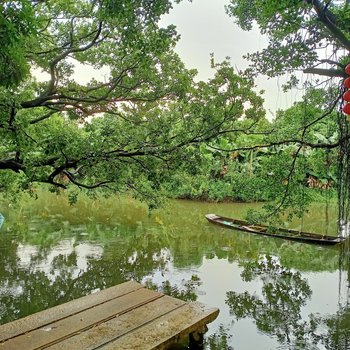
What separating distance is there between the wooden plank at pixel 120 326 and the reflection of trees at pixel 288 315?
5.11 ft

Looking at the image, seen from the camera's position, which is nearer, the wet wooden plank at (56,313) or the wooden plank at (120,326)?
the wooden plank at (120,326)

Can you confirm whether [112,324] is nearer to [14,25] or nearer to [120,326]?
[120,326]

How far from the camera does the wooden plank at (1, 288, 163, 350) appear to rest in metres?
2.98

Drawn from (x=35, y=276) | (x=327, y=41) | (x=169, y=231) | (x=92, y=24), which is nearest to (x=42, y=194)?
(x=169, y=231)

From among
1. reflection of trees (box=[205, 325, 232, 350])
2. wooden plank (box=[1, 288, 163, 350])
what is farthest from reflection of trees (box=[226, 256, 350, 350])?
wooden plank (box=[1, 288, 163, 350])

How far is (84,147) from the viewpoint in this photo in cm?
482

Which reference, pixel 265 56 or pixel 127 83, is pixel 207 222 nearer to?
pixel 127 83

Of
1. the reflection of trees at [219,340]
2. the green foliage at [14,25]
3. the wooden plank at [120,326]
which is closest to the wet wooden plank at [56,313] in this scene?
the wooden plank at [120,326]

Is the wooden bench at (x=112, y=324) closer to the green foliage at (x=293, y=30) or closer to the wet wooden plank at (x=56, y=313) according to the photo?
the wet wooden plank at (x=56, y=313)

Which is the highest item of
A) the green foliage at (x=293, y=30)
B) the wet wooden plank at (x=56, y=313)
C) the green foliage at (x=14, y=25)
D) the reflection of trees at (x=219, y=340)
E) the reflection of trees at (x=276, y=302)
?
the green foliage at (x=293, y=30)

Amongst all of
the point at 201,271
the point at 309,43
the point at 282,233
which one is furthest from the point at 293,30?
the point at 282,233

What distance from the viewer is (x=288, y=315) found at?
196 inches

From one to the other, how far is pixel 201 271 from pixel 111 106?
143 inches

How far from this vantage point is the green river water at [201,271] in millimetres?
4593
